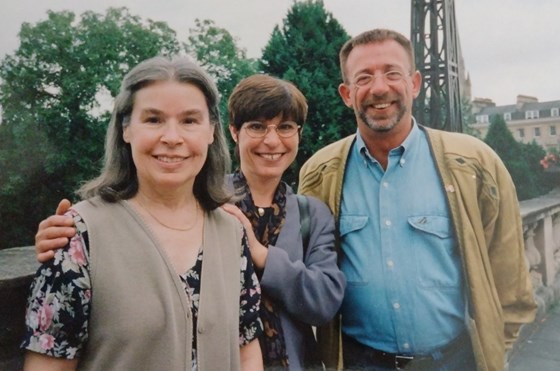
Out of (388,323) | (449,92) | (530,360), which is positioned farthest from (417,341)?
(449,92)

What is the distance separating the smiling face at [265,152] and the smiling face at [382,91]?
33 centimetres

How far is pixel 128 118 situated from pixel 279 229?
565 millimetres

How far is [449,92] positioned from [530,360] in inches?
456

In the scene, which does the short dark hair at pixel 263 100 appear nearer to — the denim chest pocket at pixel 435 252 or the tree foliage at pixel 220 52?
the denim chest pocket at pixel 435 252

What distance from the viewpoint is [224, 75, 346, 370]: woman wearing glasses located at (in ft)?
4.79

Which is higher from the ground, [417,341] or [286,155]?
[286,155]

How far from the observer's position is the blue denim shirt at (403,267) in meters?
1.75

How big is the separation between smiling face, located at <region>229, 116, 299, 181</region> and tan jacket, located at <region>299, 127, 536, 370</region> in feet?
1.07

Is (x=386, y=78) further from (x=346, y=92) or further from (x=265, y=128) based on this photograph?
(x=265, y=128)

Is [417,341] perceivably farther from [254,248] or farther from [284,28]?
[284,28]

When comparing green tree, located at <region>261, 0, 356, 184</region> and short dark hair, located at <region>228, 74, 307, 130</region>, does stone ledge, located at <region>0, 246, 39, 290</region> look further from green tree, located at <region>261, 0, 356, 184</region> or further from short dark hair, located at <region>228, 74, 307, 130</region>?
green tree, located at <region>261, 0, 356, 184</region>

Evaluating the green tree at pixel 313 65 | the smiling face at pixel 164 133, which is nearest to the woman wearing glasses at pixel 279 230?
the smiling face at pixel 164 133

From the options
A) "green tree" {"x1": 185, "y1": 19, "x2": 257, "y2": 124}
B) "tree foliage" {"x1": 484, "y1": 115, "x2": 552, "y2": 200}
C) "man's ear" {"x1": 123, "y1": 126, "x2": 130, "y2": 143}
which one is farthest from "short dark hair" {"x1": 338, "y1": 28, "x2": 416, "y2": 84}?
"green tree" {"x1": 185, "y1": 19, "x2": 257, "y2": 124}

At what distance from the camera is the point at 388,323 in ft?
5.79
